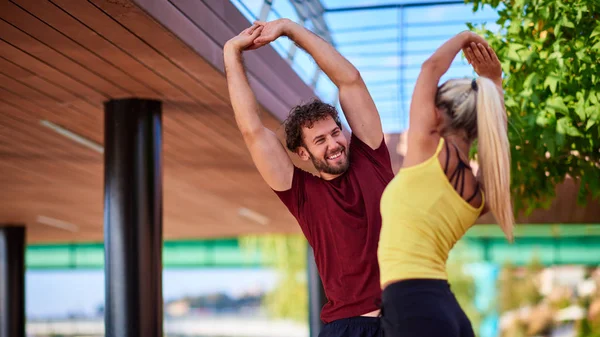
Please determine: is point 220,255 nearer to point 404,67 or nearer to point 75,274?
point 75,274

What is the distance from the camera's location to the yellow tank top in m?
2.65

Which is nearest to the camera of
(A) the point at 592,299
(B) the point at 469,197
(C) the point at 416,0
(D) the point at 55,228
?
(B) the point at 469,197

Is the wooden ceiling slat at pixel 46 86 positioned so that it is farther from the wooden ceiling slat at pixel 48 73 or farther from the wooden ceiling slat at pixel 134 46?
the wooden ceiling slat at pixel 134 46

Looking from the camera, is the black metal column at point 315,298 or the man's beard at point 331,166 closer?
the man's beard at point 331,166

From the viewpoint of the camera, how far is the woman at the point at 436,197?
263cm

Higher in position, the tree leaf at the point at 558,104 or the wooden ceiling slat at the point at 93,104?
the wooden ceiling slat at the point at 93,104

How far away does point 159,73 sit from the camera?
6164 mm

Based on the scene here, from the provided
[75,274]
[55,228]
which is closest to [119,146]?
[55,228]

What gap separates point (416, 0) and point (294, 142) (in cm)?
673

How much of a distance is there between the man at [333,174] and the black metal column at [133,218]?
352 cm

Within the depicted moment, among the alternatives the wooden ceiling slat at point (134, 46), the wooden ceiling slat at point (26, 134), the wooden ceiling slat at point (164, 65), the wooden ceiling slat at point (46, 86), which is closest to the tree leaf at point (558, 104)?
the wooden ceiling slat at point (164, 65)

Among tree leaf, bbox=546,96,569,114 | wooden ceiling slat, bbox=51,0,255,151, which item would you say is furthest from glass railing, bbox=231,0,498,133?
tree leaf, bbox=546,96,569,114

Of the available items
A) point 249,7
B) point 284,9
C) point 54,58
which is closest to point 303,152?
point 54,58

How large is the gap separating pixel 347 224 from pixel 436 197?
556 millimetres
